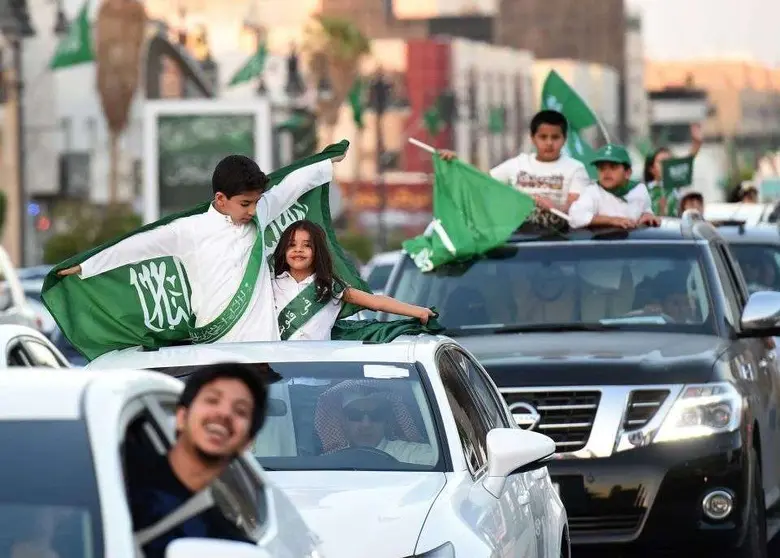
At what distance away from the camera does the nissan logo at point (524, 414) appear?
10.2 m

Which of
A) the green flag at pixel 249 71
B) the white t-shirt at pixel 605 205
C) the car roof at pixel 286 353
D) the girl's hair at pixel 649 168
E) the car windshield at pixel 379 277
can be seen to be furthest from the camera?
the green flag at pixel 249 71

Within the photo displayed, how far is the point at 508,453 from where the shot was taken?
7.31 meters

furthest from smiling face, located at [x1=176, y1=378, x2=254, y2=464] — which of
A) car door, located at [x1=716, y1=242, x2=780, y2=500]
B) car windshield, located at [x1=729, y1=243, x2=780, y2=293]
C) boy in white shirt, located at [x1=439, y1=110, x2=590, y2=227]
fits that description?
car windshield, located at [x1=729, y1=243, x2=780, y2=293]

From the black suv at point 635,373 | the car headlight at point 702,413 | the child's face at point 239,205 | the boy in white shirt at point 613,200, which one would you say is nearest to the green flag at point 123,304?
the child's face at point 239,205

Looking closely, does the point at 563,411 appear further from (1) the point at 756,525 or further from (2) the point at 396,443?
(2) the point at 396,443

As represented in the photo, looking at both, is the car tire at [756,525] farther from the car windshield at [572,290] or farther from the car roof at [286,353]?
the car roof at [286,353]

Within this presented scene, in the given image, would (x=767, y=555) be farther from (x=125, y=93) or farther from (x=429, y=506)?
(x=125, y=93)

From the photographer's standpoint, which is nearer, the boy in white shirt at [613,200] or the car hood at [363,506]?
the car hood at [363,506]

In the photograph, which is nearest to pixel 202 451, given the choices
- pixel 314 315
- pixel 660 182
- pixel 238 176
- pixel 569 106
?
pixel 238 176

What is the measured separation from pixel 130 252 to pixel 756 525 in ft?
10.4

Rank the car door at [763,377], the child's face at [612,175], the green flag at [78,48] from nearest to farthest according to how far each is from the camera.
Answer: the car door at [763,377] → the child's face at [612,175] → the green flag at [78,48]

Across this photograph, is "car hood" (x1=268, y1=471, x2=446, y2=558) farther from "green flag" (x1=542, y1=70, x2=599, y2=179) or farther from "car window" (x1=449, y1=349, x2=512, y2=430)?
"green flag" (x1=542, y1=70, x2=599, y2=179)

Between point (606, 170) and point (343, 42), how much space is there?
10569 centimetres

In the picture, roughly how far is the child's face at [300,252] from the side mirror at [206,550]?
5482 mm
